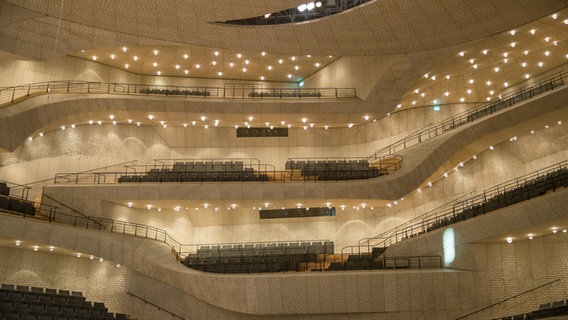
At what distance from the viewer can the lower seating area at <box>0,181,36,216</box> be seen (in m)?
18.5

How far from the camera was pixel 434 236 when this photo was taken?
65.3 feet

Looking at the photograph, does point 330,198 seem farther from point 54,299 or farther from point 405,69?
point 54,299

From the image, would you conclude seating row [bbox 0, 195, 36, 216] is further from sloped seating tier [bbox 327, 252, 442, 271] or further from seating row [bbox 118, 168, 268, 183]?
sloped seating tier [bbox 327, 252, 442, 271]

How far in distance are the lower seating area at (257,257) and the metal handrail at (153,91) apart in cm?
793

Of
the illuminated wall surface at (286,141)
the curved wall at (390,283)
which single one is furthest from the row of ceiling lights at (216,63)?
the curved wall at (390,283)

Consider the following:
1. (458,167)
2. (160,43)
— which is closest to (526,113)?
(458,167)

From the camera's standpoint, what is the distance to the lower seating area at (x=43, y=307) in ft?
49.3

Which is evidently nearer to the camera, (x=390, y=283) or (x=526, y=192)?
(x=526, y=192)

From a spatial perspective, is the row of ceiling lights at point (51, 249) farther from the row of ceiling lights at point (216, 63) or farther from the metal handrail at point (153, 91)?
the row of ceiling lights at point (216, 63)

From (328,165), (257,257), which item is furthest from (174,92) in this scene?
(257,257)

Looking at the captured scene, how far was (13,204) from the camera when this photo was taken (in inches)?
738

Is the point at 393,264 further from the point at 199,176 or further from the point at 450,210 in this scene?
the point at 199,176

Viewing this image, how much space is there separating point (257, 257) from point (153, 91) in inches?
434

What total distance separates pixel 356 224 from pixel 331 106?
6.16m
